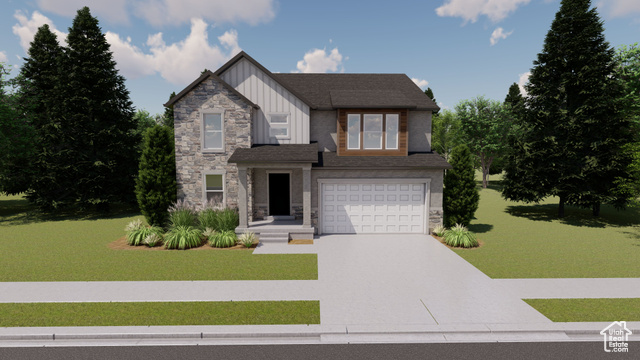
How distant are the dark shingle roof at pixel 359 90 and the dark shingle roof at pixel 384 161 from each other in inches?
109

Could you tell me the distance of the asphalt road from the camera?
19.2ft

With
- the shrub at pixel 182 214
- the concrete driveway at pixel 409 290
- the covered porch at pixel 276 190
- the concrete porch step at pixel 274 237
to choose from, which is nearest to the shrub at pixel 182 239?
the shrub at pixel 182 214

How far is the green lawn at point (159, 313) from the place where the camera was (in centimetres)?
691

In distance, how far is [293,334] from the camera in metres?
6.48

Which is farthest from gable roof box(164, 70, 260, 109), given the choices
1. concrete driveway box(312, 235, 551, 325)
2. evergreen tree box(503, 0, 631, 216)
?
evergreen tree box(503, 0, 631, 216)

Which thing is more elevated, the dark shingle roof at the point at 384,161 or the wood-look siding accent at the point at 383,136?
the wood-look siding accent at the point at 383,136

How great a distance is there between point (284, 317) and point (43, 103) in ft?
97.2

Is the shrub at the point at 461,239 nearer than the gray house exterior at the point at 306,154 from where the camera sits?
Yes

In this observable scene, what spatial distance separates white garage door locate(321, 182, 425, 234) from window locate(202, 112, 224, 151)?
20.6ft

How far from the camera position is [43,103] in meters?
24.9

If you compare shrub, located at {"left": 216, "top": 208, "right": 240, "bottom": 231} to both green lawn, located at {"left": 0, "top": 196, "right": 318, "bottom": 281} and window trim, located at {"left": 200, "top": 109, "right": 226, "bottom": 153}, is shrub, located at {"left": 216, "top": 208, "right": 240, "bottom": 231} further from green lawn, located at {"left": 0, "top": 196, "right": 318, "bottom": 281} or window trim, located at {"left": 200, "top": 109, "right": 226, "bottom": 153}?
window trim, located at {"left": 200, "top": 109, "right": 226, "bottom": 153}

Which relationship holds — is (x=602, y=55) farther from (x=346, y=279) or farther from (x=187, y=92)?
(x=187, y=92)

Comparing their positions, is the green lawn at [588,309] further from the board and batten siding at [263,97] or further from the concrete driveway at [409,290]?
the board and batten siding at [263,97]

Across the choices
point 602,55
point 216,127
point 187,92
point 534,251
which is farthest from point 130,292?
point 602,55
